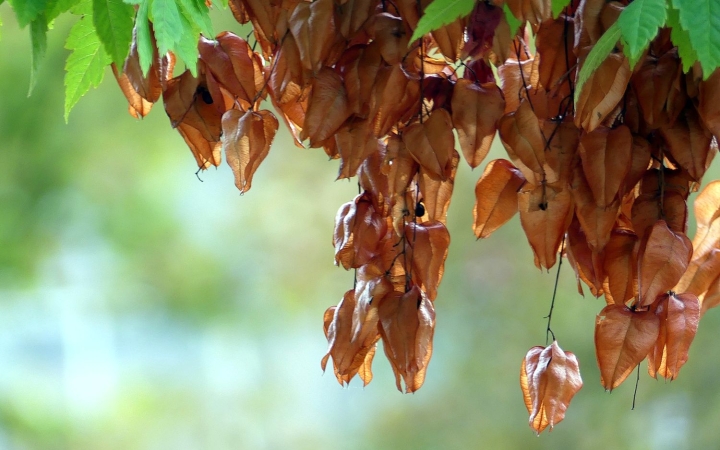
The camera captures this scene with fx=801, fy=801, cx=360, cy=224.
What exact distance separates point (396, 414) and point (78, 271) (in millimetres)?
885

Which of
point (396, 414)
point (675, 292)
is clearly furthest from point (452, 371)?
point (675, 292)

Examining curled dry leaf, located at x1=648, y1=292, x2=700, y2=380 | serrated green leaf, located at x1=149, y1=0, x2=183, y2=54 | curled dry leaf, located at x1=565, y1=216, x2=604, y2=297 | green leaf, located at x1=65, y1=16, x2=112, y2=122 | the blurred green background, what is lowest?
the blurred green background

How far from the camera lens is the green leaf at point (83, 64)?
528 mm

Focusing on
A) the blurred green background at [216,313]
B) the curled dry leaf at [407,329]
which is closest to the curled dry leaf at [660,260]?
the curled dry leaf at [407,329]

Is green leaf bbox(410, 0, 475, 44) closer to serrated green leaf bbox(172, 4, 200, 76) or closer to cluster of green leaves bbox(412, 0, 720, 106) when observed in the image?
cluster of green leaves bbox(412, 0, 720, 106)

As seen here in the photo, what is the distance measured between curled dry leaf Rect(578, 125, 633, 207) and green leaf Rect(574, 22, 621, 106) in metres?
0.03

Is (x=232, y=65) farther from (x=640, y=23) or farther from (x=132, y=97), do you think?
(x=640, y=23)

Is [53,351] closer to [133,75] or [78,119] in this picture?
[78,119]

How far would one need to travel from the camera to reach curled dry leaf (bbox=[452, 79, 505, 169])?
431 mm

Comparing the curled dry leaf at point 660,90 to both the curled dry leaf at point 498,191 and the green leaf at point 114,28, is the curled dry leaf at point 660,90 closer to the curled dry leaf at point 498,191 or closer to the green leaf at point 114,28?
the curled dry leaf at point 498,191

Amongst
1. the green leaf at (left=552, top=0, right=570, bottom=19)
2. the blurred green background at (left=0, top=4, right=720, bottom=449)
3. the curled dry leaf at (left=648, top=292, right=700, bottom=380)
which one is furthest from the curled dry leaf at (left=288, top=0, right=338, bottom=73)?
the blurred green background at (left=0, top=4, right=720, bottom=449)

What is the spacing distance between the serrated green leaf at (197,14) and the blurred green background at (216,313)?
61.6 inches

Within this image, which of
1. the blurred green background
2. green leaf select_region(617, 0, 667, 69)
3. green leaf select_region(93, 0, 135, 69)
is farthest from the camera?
the blurred green background

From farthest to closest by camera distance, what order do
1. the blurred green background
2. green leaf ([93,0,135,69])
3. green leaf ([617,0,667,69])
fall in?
the blurred green background
green leaf ([93,0,135,69])
green leaf ([617,0,667,69])
